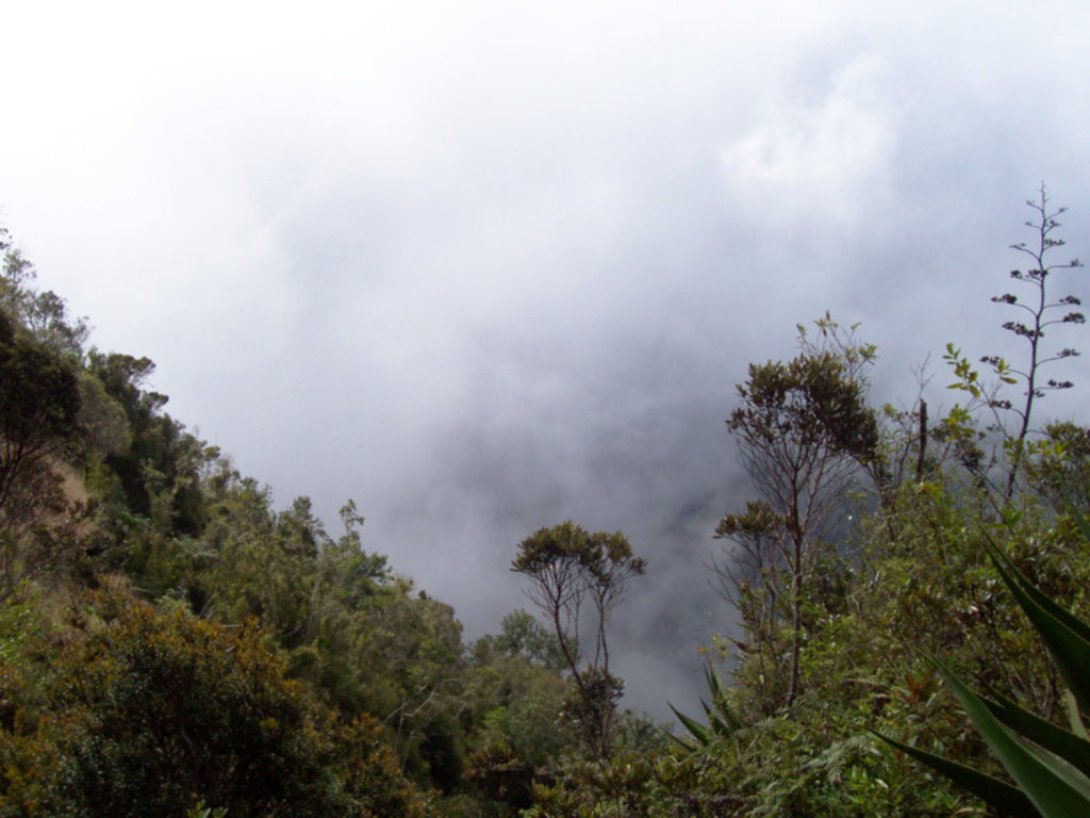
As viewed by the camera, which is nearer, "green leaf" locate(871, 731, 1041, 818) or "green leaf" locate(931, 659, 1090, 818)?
"green leaf" locate(931, 659, 1090, 818)

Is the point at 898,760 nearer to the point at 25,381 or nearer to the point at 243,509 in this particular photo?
the point at 25,381

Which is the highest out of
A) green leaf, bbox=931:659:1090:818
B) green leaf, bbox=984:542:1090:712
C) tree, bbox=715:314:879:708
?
tree, bbox=715:314:879:708

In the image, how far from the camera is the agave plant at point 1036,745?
5.07ft

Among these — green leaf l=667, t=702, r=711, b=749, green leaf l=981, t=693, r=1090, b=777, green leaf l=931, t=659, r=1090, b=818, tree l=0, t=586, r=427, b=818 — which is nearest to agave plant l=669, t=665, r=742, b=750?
green leaf l=667, t=702, r=711, b=749

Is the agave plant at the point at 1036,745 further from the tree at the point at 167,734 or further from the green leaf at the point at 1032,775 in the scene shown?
the tree at the point at 167,734

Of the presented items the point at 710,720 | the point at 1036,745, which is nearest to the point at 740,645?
the point at 710,720

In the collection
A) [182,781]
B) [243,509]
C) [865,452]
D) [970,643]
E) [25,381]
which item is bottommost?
[970,643]

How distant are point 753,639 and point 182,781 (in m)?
5.19

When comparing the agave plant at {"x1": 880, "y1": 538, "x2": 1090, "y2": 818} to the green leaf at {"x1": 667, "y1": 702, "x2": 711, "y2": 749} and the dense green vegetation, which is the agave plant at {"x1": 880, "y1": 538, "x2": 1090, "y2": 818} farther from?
the green leaf at {"x1": 667, "y1": 702, "x2": 711, "y2": 749}

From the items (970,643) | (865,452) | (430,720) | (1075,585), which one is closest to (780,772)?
(970,643)

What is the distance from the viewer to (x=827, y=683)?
13.3ft

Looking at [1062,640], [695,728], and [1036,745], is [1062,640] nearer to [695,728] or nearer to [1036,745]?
[1036,745]

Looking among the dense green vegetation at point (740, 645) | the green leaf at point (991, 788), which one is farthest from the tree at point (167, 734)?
the green leaf at point (991, 788)

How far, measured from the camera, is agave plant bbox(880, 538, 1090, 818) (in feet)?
5.07
